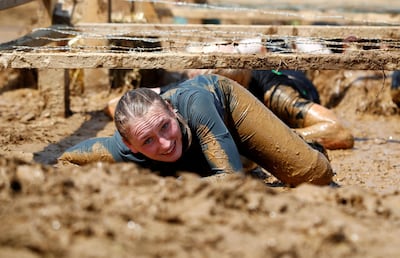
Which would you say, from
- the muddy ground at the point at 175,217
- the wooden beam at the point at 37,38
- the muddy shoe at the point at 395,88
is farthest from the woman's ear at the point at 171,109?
the muddy shoe at the point at 395,88

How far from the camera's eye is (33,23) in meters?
9.66

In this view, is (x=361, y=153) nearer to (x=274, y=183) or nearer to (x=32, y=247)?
(x=274, y=183)

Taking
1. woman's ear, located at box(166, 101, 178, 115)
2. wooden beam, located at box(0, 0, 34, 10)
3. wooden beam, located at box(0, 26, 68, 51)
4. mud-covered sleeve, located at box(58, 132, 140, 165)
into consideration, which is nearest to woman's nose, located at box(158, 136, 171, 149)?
woman's ear, located at box(166, 101, 178, 115)

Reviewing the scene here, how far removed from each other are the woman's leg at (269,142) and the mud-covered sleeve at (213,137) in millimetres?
417

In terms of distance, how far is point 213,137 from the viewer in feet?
17.2

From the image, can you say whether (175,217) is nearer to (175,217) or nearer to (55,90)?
(175,217)

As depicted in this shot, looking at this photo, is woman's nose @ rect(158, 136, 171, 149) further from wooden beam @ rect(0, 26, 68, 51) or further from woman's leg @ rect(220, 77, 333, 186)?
wooden beam @ rect(0, 26, 68, 51)

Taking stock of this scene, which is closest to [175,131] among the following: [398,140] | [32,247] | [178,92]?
[178,92]

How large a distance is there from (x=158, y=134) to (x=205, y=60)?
113cm

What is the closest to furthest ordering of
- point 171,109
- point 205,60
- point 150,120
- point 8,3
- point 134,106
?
point 150,120 → point 134,106 → point 171,109 → point 205,60 → point 8,3

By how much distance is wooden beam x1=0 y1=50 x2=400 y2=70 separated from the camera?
236 inches

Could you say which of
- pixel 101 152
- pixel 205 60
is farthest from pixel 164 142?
pixel 205 60

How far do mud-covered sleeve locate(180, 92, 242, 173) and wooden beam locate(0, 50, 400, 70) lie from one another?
0.73 meters

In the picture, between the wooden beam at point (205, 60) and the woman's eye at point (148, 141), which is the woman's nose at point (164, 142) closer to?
the woman's eye at point (148, 141)
